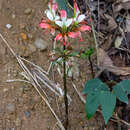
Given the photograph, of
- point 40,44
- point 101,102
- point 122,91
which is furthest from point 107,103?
point 40,44

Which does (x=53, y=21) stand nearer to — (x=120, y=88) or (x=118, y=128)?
(x=120, y=88)

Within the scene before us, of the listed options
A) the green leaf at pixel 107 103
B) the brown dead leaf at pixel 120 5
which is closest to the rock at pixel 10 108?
the green leaf at pixel 107 103

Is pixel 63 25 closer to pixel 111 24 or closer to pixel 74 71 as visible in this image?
pixel 74 71

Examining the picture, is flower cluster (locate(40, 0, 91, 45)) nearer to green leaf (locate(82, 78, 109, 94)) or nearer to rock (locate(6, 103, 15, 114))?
green leaf (locate(82, 78, 109, 94))

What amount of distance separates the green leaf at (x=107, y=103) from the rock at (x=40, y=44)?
0.68 m

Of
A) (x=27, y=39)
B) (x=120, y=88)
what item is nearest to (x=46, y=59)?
(x=27, y=39)

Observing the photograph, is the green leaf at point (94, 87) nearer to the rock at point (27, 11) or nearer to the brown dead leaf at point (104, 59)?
the brown dead leaf at point (104, 59)

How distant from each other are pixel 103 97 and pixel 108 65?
0.57 meters

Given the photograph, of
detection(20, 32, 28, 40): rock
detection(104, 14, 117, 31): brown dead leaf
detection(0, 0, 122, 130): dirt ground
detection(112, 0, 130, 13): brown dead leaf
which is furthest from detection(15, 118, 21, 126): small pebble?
detection(112, 0, 130, 13): brown dead leaf

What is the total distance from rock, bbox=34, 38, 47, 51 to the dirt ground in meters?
0.03

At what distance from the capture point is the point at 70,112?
176cm

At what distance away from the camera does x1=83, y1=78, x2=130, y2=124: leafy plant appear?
141 centimetres

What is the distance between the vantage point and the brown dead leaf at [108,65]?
1927mm

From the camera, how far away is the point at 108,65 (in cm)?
197
